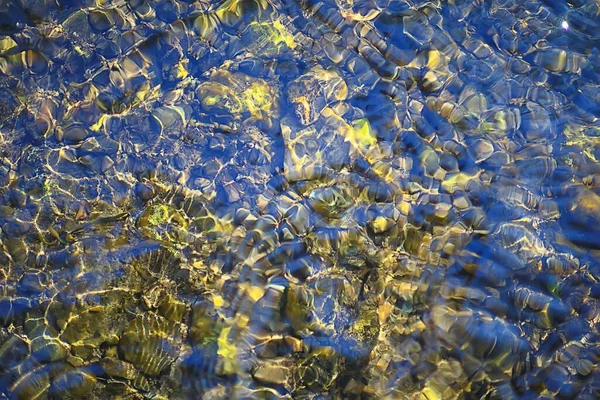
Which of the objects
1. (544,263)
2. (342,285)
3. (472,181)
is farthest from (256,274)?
(544,263)

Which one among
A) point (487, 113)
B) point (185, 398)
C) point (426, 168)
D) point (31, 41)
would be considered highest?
point (31, 41)

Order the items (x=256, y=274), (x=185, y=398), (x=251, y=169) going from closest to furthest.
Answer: (x=185, y=398) → (x=256, y=274) → (x=251, y=169)

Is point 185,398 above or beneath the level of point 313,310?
beneath

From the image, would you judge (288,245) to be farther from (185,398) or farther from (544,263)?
(544,263)

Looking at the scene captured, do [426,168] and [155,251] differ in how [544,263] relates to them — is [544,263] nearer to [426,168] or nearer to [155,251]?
[426,168]

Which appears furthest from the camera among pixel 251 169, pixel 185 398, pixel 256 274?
pixel 251 169

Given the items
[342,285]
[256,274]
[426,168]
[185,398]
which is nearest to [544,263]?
[426,168]

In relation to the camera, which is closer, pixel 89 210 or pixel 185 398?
pixel 185 398
